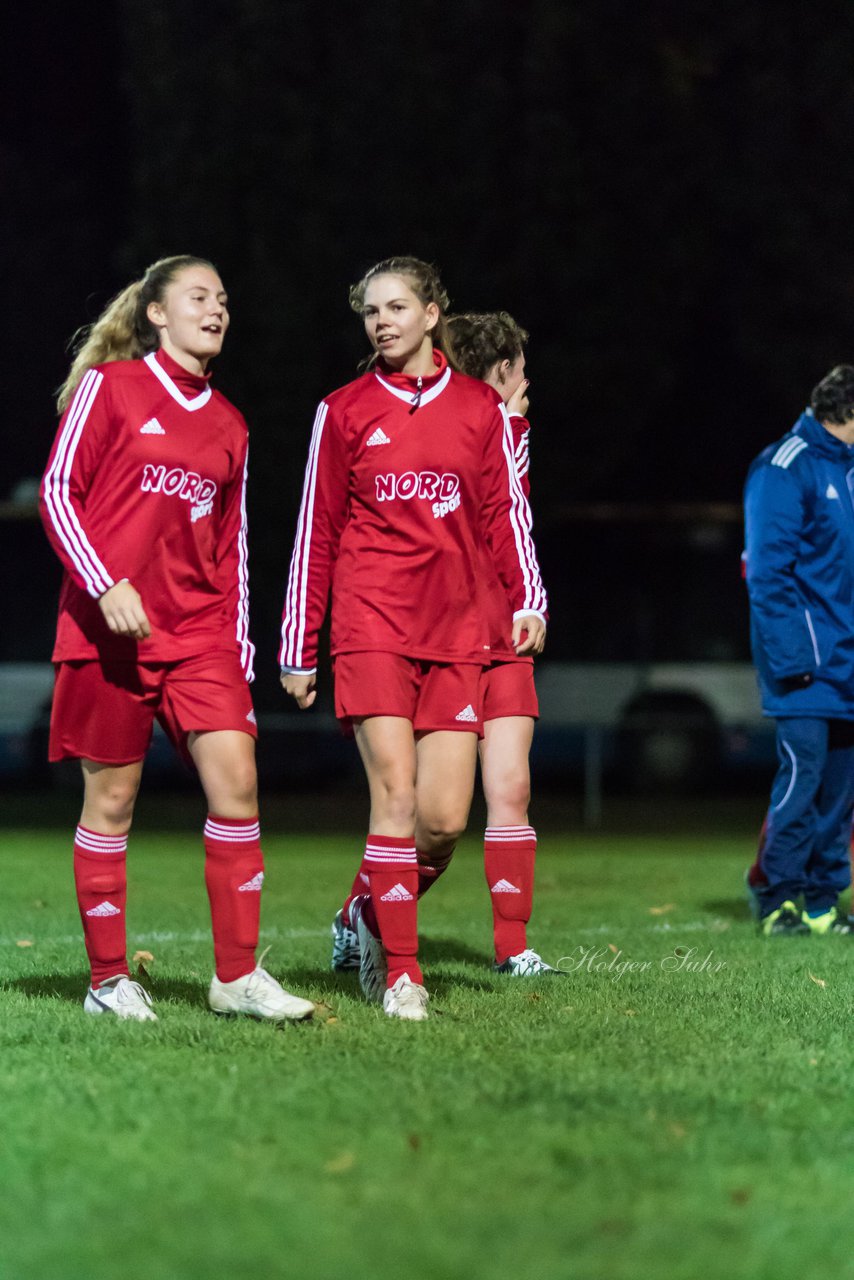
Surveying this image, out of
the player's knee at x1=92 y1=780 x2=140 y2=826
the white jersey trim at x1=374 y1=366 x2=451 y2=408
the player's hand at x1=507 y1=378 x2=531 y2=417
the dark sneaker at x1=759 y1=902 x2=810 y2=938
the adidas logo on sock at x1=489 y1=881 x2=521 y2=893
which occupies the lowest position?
the dark sneaker at x1=759 y1=902 x2=810 y2=938

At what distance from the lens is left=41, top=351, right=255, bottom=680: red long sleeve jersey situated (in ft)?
19.1

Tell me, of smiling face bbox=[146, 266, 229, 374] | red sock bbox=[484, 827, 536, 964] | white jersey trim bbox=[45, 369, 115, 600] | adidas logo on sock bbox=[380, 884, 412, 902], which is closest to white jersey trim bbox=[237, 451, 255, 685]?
smiling face bbox=[146, 266, 229, 374]

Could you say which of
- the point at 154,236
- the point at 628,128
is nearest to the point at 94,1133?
the point at 154,236

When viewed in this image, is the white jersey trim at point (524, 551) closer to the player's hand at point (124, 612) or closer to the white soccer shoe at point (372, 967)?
the white soccer shoe at point (372, 967)

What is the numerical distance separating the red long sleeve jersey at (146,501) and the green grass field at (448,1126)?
3.60ft

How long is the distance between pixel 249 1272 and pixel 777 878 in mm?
5583

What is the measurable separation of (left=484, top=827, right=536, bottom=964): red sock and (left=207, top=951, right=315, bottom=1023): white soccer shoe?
129cm

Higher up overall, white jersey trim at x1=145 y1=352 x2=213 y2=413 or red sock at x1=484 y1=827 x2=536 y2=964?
white jersey trim at x1=145 y1=352 x2=213 y2=413

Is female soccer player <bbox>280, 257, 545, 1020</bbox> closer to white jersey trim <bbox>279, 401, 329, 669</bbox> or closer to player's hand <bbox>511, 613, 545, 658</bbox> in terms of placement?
white jersey trim <bbox>279, 401, 329, 669</bbox>

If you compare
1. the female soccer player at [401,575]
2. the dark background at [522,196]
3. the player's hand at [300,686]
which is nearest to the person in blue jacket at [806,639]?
the female soccer player at [401,575]

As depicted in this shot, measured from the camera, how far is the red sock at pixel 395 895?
598 cm

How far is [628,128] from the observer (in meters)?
22.7

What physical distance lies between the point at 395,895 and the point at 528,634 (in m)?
0.96

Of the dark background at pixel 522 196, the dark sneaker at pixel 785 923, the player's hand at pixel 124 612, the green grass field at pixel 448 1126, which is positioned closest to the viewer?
the green grass field at pixel 448 1126
